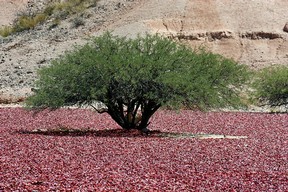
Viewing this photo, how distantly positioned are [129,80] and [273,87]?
16.8m

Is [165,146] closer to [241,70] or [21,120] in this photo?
[241,70]

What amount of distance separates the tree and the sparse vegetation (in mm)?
37404

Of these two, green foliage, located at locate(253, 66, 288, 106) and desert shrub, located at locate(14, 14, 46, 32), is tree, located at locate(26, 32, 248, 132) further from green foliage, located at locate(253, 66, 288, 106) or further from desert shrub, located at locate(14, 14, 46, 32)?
desert shrub, located at locate(14, 14, 46, 32)

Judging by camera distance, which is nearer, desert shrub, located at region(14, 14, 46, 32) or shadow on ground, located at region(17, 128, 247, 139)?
shadow on ground, located at region(17, 128, 247, 139)

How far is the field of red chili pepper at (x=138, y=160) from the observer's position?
15227 millimetres

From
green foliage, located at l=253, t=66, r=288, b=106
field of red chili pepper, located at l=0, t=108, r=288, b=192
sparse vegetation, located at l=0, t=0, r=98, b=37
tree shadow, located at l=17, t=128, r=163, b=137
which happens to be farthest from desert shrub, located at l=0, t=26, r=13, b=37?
tree shadow, located at l=17, t=128, r=163, b=137

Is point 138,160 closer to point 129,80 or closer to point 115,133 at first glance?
point 129,80

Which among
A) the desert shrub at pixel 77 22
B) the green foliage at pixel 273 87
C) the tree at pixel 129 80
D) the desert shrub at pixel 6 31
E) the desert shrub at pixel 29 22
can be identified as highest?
the tree at pixel 129 80

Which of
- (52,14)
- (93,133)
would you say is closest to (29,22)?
(52,14)

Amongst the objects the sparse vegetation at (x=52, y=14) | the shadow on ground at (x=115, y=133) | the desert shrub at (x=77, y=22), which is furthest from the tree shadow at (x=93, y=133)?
the sparse vegetation at (x=52, y=14)

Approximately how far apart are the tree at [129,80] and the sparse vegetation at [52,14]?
123ft

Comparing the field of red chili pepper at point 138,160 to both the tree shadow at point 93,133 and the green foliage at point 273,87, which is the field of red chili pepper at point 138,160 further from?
the green foliage at point 273,87

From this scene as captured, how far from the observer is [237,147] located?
22.2 meters

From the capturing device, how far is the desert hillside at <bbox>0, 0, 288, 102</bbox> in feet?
179
